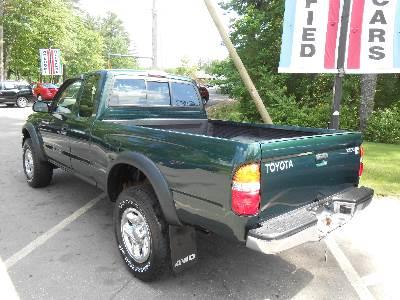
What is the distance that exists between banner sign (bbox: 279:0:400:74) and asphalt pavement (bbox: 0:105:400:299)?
2.40m

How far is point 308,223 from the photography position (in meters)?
2.87

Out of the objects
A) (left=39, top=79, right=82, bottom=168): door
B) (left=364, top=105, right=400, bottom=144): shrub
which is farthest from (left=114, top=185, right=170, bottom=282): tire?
(left=364, top=105, right=400, bottom=144): shrub

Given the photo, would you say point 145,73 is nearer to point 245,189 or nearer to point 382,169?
point 245,189

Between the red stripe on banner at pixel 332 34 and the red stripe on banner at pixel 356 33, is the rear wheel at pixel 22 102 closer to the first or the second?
the red stripe on banner at pixel 332 34

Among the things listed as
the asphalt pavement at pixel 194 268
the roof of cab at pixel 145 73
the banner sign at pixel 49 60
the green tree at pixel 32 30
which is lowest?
the asphalt pavement at pixel 194 268

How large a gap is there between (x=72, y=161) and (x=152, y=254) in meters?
2.14

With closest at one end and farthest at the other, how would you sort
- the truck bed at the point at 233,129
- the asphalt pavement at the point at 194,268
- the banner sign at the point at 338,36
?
the asphalt pavement at the point at 194,268
the truck bed at the point at 233,129
the banner sign at the point at 338,36

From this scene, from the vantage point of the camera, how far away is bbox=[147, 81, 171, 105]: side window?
186 inches

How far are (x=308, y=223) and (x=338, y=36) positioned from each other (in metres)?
3.99

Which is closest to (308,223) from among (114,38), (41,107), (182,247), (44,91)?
(182,247)

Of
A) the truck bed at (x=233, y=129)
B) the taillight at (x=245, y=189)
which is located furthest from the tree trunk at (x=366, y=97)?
the taillight at (x=245, y=189)

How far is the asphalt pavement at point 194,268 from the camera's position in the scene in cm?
328

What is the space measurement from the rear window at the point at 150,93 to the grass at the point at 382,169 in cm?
372

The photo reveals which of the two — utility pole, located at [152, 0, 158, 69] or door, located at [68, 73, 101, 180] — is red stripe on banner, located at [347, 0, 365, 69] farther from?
utility pole, located at [152, 0, 158, 69]
